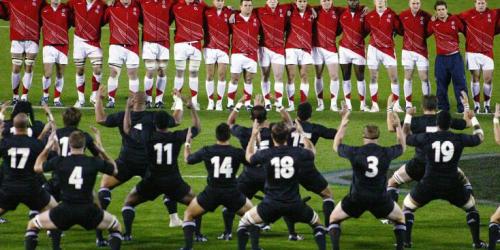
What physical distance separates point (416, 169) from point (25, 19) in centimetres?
1165

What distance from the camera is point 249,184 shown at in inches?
707

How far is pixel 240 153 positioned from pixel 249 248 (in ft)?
5.12

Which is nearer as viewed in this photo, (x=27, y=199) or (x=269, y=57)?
(x=27, y=199)

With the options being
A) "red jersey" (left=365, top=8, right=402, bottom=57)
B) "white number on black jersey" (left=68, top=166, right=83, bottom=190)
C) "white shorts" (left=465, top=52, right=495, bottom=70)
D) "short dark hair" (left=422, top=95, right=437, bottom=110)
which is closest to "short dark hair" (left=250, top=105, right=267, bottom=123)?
"short dark hair" (left=422, top=95, right=437, bottom=110)

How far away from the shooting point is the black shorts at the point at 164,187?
17438 millimetres

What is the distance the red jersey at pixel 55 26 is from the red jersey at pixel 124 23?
926 millimetres

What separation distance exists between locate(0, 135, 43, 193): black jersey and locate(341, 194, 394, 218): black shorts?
3.85m

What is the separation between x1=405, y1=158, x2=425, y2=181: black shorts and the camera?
18625mm

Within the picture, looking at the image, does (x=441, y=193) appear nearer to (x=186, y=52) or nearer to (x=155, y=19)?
(x=186, y=52)

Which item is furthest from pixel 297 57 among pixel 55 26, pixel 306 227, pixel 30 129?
pixel 30 129

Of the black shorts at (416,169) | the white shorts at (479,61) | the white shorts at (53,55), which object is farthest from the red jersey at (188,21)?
the black shorts at (416,169)

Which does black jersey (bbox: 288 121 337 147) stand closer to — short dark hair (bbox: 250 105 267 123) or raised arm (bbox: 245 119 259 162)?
short dark hair (bbox: 250 105 267 123)

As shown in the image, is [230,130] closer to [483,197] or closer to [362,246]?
[362,246]

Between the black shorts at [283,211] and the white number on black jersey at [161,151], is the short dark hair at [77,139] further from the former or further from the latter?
the black shorts at [283,211]
